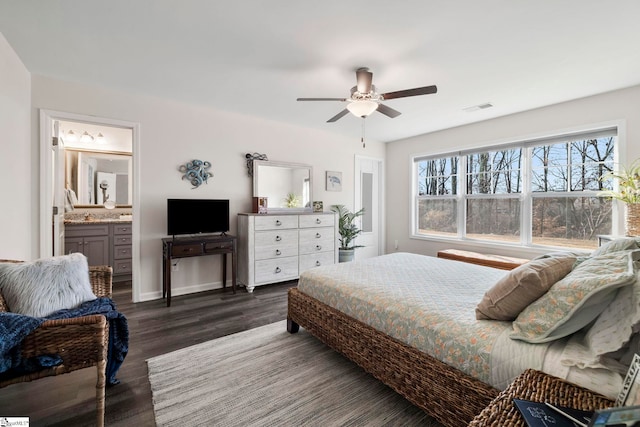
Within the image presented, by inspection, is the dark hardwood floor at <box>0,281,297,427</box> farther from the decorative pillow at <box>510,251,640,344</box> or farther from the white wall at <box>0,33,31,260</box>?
the decorative pillow at <box>510,251,640,344</box>

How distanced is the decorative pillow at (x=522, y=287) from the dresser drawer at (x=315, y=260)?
9.98 feet

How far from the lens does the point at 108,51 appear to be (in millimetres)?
2436

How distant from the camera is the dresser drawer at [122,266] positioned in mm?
4480

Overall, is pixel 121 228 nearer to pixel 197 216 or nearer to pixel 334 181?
pixel 197 216

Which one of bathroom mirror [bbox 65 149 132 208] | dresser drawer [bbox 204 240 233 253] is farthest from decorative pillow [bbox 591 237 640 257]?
bathroom mirror [bbox 65 149 132 208]

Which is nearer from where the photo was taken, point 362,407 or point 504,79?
point 362,407

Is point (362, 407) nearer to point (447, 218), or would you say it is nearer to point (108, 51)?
point (108, 51)

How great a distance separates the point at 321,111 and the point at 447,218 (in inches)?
116

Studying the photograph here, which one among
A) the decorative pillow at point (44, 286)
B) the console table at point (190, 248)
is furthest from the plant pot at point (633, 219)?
the decorative pillow at point (44, 286)

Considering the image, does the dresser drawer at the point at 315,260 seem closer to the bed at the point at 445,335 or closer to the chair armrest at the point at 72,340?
the bed at the point at 445,335

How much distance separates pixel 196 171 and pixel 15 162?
165 centimetres

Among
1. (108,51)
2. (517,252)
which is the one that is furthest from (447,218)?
(108,51)

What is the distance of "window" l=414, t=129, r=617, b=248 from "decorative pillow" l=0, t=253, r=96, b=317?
500cm

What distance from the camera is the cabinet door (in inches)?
169
